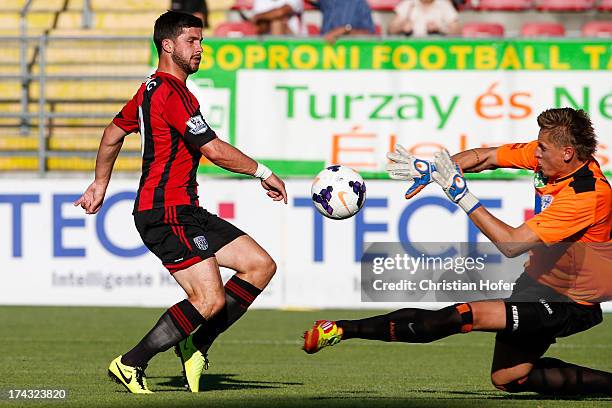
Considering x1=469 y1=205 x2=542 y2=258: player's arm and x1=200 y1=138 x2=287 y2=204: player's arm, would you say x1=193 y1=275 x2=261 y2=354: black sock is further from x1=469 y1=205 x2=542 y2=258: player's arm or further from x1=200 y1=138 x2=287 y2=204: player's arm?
x1=469 y1=205 x2=542 y2=258: player's arm

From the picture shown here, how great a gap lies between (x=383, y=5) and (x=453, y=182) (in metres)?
11.2

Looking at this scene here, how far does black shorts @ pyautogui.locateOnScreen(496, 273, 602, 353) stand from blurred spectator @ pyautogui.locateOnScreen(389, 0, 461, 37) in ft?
27.8

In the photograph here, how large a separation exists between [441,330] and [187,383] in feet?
5.89

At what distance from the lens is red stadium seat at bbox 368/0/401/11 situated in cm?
1736

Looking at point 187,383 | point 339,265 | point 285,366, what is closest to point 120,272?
point 339,265

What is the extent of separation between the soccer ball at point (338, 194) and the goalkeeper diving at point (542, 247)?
0.95 meters

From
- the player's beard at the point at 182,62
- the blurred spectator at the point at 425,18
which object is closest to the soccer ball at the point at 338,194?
the player's beard at the point at 182,62

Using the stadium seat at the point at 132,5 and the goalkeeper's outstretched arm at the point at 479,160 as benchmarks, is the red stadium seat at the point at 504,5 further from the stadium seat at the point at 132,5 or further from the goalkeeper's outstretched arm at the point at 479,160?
the goalkeeper's outstretched arm at the point at 479,160

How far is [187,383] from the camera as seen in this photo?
7.70 metres

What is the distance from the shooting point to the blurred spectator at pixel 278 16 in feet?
50.6

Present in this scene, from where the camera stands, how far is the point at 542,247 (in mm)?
6992

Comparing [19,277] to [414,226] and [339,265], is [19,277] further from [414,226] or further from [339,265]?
[414,226]

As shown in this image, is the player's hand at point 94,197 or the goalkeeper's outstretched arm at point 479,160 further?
the player's hand at point 94,197

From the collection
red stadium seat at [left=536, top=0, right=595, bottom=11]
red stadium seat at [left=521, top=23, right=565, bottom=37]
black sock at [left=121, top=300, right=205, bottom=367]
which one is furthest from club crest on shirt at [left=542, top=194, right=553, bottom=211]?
red stadium seat at [left=536, top=0, right=595, bottom=11]
